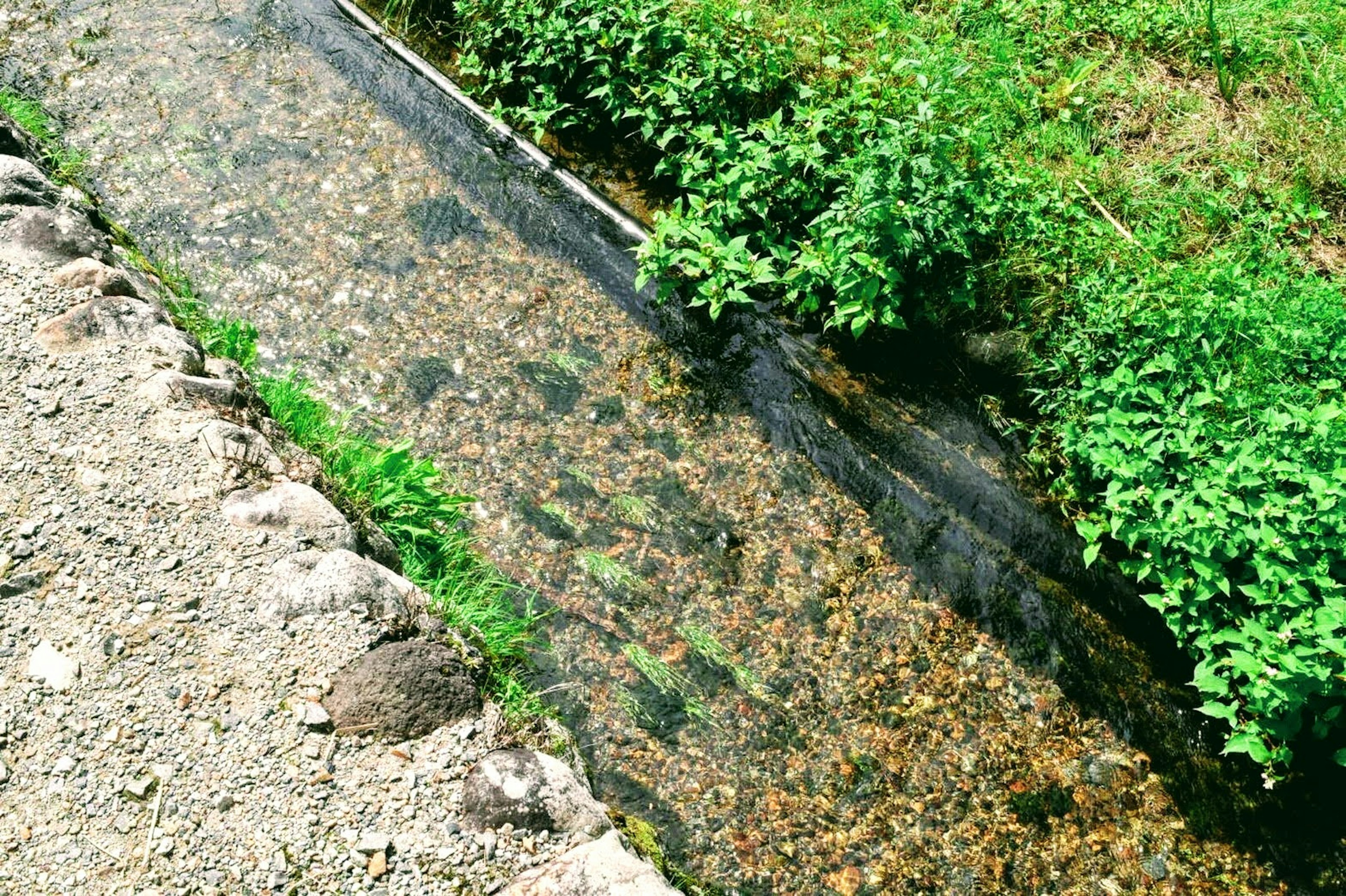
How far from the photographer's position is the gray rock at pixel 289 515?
3.51 meters

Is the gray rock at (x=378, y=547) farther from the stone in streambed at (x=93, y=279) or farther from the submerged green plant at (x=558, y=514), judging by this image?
the stone in streambed at (x=93, y=279)

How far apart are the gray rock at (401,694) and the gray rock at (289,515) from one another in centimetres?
56

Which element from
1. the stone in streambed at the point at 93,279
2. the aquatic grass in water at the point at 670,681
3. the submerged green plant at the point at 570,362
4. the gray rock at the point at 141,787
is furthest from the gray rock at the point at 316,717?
the submerged green plant at the point at 570,362

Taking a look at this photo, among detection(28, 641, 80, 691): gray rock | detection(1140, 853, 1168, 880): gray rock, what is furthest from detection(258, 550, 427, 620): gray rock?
detection(1140, 853, 1168, 880): gray rock

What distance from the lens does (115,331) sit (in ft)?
13.1

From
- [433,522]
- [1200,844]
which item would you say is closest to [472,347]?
[433,522]

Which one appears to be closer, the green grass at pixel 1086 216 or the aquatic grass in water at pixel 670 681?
the aquatic grass in water at pixel 670 681

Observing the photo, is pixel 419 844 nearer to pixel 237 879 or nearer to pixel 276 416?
pixel 237 879

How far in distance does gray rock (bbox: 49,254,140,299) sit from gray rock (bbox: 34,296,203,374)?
0.08m

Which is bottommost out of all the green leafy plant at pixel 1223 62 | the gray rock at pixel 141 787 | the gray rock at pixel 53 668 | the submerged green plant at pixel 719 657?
the gray rock at pixel 53 668

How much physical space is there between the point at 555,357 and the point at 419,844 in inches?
110

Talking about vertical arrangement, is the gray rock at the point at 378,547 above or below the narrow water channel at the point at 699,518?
below

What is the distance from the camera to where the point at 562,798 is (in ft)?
9.84

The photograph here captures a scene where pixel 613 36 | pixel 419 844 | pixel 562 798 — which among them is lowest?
pixel 419 844
